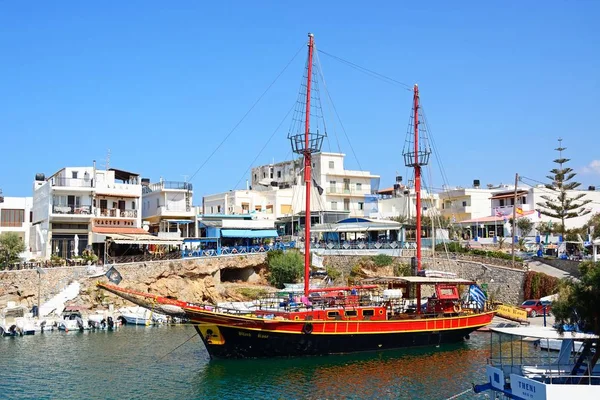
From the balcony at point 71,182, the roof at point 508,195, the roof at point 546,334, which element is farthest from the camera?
the roof at point 508,195

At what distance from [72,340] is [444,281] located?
74.4 ft

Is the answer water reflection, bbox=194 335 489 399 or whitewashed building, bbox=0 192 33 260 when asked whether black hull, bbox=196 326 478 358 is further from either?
whitewashed building, bbox=0 192 33 260

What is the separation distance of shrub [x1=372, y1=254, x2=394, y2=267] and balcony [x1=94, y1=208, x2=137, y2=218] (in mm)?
22339

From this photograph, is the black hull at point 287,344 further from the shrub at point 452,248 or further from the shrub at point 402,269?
the shrub at point 452,248

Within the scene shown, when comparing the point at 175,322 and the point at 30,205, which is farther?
the point at 30,205

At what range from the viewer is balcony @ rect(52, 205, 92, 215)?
58237mm

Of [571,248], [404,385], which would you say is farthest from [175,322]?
[571,248]

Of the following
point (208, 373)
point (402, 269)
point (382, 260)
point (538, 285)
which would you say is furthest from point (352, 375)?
point (402, 269)

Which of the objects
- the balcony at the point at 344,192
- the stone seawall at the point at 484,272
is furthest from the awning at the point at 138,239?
the balcony at the point at 344,192

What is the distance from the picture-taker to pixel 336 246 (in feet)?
200

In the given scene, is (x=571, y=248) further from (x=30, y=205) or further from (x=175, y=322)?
(x=30, y=205)

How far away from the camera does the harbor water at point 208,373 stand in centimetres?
2839

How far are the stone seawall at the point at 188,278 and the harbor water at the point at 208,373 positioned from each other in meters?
9.02

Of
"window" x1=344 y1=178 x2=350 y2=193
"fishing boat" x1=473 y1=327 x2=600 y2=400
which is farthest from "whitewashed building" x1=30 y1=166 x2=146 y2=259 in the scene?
"fishing boat" x1=473 y1=327 x2=600 y2=400
